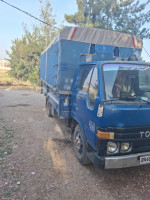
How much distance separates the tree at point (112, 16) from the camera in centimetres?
1728

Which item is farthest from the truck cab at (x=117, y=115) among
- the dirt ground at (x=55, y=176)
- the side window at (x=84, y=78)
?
the dirt ground at (x=55, y=176)

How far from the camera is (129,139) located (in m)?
2.49

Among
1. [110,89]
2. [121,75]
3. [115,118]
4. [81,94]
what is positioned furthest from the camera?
[81,94]

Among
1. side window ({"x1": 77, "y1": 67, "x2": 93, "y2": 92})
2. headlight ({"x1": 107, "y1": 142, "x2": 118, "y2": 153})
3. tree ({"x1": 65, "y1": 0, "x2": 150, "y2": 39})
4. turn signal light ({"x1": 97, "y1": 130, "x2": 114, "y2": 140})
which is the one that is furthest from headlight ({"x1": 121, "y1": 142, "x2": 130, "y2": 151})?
tree ({"x1": 65, "y1": 0, "x2": 150, "y2": 39})

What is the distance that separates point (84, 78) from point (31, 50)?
2107 cm

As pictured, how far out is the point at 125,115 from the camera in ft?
7.90

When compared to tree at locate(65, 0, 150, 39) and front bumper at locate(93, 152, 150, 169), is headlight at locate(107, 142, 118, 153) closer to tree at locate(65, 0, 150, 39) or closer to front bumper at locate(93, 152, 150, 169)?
front bumper at locate(93, 152, 150, 169)

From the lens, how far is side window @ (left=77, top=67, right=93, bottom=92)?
329 cm

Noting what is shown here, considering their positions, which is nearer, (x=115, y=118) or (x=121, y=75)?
(x=115, y=118)

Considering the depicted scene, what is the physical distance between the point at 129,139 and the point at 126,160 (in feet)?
1.08

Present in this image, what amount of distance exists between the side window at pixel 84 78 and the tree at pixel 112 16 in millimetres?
15236

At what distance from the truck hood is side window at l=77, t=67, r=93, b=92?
99cm

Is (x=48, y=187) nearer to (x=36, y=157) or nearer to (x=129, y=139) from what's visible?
(x=36, y=157)

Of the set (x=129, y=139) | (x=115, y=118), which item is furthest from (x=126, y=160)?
(x=115, y=118)
